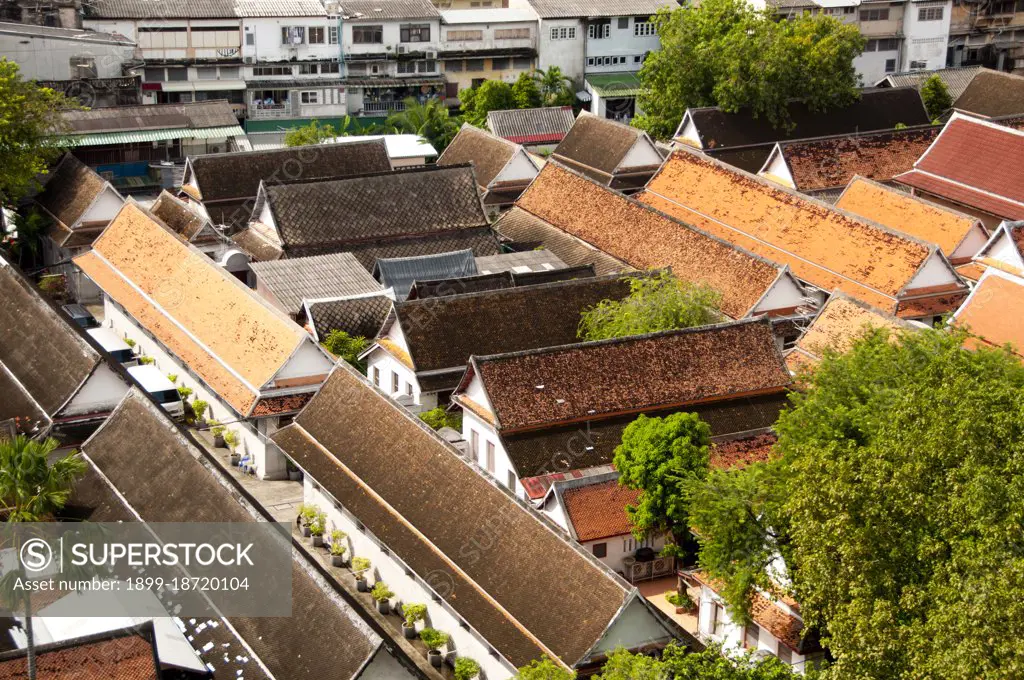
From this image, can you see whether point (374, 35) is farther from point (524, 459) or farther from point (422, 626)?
point (422, 626)

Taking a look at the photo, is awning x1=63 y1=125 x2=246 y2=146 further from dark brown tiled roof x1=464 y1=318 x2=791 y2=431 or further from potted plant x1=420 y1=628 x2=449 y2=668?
potted plant x1=420 y1=628 x2=449 y2=668

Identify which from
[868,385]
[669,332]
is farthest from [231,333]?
[868,385]

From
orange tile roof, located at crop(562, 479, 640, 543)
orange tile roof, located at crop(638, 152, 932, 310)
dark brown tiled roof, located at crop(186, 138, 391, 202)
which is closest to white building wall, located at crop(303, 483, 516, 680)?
orange tile roof, located at crop(562, 479, 640, 543)

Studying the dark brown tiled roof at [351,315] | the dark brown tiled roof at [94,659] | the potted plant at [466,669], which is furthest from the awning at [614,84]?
the dark brown tiled roof at [94,659]

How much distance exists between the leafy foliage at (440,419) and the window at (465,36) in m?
41.8

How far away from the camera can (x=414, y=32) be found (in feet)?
280

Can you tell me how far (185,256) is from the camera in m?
58.6

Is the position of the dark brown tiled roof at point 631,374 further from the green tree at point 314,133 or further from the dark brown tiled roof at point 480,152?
the green tree at point 314,133

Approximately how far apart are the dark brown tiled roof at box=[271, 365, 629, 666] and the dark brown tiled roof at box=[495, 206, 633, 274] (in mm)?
16608

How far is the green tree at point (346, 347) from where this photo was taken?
175 feet

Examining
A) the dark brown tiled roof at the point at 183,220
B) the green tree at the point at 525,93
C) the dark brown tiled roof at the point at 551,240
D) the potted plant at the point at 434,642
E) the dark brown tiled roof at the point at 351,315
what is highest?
the green tree at the point at 525,93

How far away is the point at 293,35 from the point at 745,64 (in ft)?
84.7

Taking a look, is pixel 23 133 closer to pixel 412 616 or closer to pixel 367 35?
pixel 367 35

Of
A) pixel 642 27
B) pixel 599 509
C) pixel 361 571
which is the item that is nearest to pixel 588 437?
pixel 599 509
